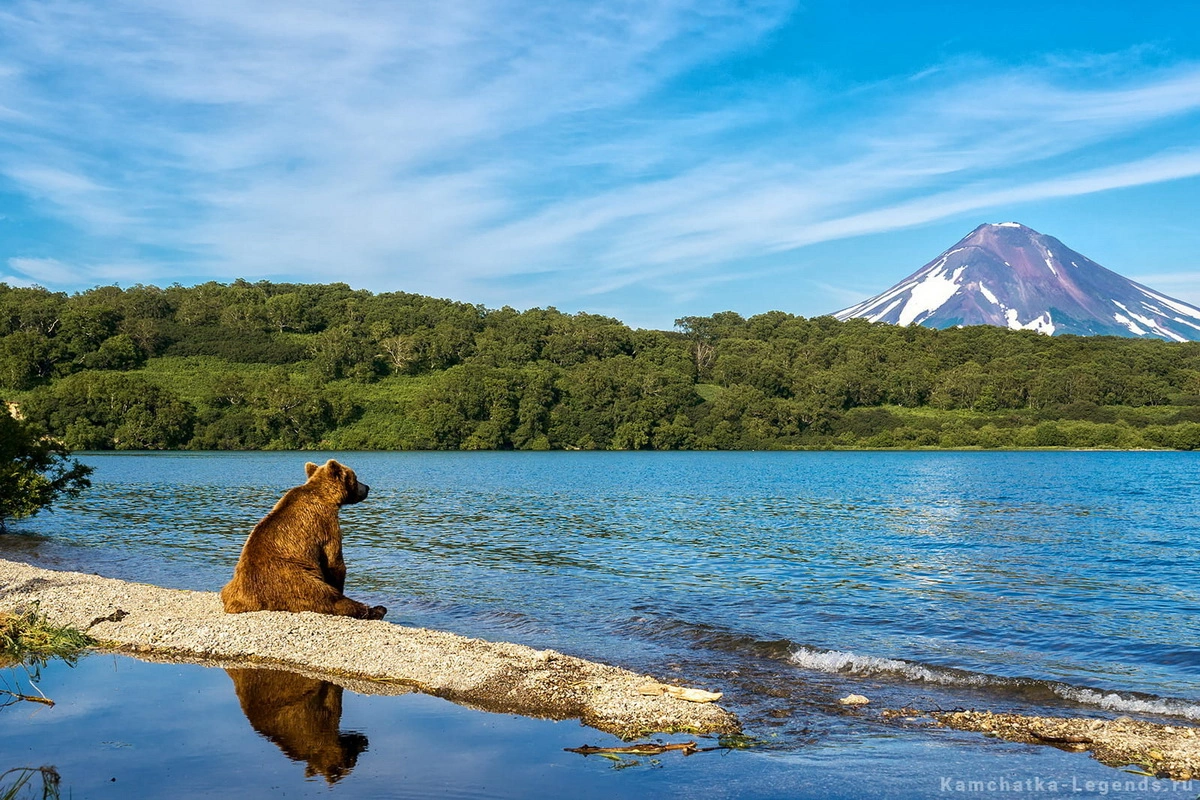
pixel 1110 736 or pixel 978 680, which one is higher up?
pixel 1110 736

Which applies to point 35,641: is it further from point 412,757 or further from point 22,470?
point 22,470

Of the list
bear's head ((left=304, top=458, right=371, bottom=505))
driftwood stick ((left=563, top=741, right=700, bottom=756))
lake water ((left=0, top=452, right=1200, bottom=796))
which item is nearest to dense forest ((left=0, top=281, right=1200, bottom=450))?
lake water ((left=0, top=452, right=1200, bottom=796))

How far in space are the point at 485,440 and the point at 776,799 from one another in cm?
12699

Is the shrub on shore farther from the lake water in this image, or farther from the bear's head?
the bear's head

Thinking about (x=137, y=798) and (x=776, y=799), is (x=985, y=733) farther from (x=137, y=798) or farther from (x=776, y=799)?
(x=137, y=798)

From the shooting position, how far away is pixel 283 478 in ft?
208

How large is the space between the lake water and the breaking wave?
42mm

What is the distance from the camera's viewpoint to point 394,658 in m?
10.8

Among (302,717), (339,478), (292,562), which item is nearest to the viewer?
(302,717)

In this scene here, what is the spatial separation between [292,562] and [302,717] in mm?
4732

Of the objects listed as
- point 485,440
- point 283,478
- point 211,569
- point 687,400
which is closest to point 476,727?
point 211,569

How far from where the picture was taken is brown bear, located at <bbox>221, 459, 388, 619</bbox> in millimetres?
12758

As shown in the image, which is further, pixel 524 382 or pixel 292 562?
pixel 524 382

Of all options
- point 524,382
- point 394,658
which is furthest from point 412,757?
point 524,382
